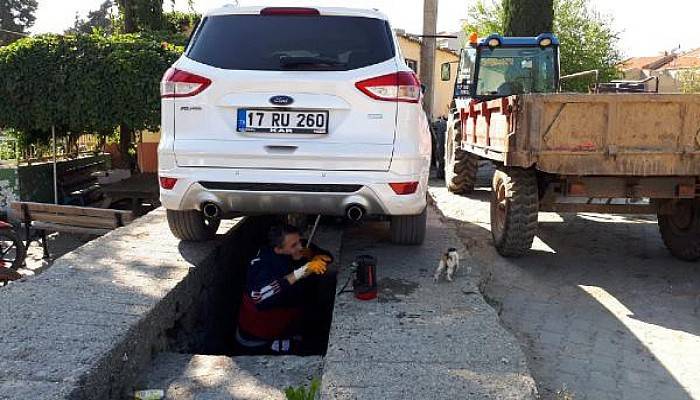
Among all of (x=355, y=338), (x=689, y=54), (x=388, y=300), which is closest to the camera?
(x=355, y=338)

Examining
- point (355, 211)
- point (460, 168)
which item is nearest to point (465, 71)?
point (460, 168)

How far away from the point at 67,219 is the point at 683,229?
24.2ft

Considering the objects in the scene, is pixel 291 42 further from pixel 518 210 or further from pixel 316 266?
pixel 518 210

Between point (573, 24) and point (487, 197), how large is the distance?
14817mm

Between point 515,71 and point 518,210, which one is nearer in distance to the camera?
point 518,210

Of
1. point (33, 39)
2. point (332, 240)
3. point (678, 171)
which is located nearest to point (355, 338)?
point (332, 240)

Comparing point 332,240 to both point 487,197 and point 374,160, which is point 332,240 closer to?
point 374,160

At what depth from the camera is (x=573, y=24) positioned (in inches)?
872

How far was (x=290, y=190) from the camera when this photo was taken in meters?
3.96

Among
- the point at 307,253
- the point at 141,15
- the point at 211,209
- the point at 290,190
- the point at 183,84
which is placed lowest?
the point at 307,253

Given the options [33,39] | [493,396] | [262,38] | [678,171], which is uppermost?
[33,39]

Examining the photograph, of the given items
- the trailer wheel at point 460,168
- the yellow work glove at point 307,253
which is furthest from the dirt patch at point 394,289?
the trailer wheel at point 460,168

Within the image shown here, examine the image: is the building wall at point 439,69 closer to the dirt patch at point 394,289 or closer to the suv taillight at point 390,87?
the suv taillight at point 390,87

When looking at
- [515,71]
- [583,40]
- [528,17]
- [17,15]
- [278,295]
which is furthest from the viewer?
[17,15]
